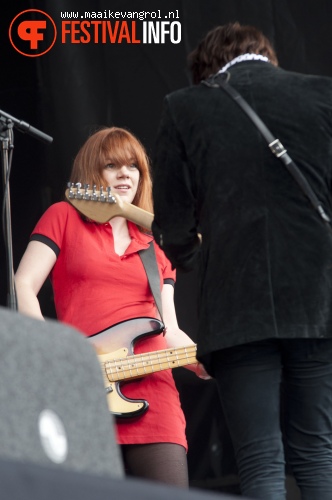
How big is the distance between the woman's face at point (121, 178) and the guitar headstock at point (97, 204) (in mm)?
125

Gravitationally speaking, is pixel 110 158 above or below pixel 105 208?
above

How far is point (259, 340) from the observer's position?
1983 millimetres

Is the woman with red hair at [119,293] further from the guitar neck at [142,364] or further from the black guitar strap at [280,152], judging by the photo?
the black guitar strap at [280,152]

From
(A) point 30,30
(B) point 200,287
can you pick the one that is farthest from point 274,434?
(A) point 30,30

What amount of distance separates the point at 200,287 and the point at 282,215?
26cm

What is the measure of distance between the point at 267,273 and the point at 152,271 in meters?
1.03

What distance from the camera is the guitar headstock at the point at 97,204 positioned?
300 centimetres

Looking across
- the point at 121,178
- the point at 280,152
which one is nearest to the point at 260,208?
the point at 280,152

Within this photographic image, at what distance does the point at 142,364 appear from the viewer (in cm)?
287

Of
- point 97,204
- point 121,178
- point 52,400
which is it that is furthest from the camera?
point 121,178

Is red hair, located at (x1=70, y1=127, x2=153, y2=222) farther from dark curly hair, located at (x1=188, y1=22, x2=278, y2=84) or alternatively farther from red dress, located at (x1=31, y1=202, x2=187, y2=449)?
dark curly hair, located at (x1=188, y1=22, x2=278, y2=84)

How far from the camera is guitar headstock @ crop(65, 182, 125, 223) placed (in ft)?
9.85

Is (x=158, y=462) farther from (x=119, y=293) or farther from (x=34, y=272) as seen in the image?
(x=34, y=272)

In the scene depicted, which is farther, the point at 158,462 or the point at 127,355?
the point at 127,355
